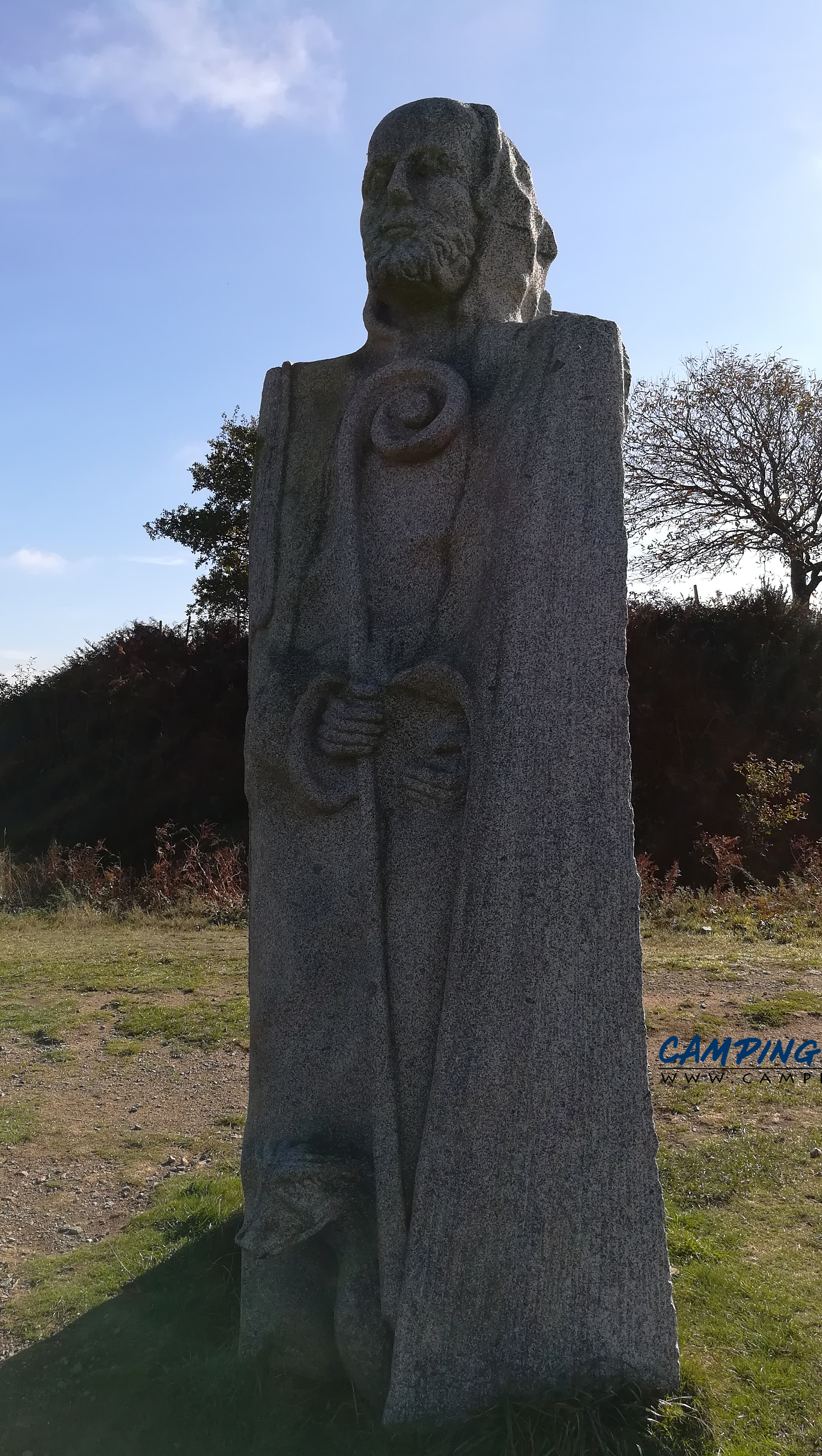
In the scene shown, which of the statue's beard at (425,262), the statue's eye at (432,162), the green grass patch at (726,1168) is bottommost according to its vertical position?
the green grass patch at (726,1168)

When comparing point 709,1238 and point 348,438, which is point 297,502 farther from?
point 709,1238

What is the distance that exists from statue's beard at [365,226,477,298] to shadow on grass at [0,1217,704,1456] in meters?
2.89

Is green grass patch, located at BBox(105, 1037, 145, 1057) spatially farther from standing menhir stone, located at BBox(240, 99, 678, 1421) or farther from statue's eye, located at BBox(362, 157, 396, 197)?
statue's eye, located at BBox(362, 157, 396, 197)

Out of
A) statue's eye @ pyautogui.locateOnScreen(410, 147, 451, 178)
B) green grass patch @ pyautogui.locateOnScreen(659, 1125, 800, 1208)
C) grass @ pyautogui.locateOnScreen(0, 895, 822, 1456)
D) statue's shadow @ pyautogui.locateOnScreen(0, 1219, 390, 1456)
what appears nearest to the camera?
grass @ pyautogui.locateOnScreen(0, 895, 822, 1456)

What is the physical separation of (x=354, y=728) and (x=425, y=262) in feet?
4.30

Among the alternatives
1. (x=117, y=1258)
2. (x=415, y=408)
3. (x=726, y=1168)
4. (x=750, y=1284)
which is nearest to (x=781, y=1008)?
(x=726, y=1168)

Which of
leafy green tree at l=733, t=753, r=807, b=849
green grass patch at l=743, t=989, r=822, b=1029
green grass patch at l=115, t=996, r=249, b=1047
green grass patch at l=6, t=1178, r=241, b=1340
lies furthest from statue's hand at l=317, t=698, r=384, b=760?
leafy green tree at l=733, t=753, r=807, b=849

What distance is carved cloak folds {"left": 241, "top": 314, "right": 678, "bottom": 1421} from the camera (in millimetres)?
2516

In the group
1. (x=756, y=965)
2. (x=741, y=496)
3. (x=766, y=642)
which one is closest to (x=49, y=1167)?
(x=756, y=965)

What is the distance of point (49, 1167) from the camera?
480 centimetres

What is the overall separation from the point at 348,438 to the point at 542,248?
0.92 m

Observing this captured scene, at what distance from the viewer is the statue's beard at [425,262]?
2.94 m

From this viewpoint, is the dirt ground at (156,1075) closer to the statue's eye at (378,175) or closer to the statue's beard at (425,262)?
the statue's beard at (425,262)

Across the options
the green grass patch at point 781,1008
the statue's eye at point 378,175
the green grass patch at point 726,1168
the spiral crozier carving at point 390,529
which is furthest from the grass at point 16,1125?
the statue's eye at point 378,175
